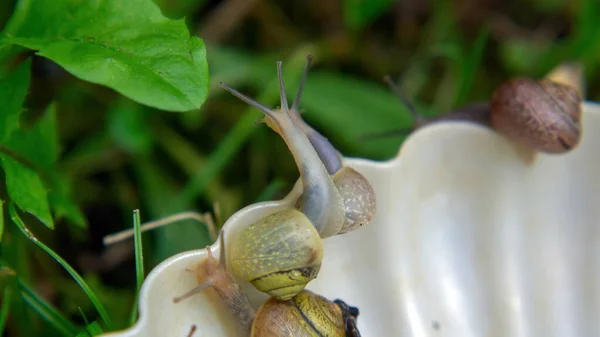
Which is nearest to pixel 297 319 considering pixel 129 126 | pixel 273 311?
pixel 273 311

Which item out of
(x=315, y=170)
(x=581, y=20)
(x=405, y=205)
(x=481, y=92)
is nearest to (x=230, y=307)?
(x=315, y=170)

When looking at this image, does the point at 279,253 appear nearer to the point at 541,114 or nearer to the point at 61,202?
the point at 61,202

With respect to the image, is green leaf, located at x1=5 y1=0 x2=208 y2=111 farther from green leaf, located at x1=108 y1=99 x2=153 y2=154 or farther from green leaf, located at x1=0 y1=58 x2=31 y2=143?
green leaf, located at x1=108 y1=99 x2=153 y2=154

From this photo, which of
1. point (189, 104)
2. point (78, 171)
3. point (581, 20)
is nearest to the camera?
point (189, 104)

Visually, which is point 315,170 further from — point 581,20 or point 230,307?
point 581,20

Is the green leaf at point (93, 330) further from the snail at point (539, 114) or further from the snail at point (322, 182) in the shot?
the snail at point (539, 114)

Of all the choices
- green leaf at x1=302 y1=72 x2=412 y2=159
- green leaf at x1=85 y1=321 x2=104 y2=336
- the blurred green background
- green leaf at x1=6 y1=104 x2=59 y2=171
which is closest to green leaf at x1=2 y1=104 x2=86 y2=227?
green leaf at x1=6 y1=104 x2=59 y2=171
